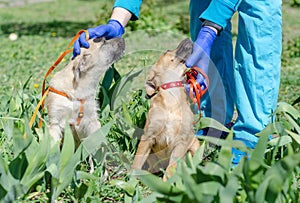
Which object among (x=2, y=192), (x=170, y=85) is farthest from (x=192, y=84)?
(x=2, y=192)

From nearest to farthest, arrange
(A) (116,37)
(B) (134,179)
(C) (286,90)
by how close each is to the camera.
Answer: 1. (B) (134,179)
2. (A) (116,37)
3. (C) (286,90)

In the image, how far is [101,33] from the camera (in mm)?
3631

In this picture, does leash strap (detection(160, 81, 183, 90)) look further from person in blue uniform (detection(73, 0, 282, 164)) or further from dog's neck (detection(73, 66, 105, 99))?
dog's neck (detection(73, 66, 105, 99))

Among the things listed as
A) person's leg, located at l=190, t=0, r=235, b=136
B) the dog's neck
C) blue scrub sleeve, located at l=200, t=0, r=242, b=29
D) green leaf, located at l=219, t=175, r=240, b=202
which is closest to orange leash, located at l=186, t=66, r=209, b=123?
blue scrub sleeve, located at l=200, t=0, r=242, b=29

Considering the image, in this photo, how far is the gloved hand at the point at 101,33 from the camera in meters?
3.52

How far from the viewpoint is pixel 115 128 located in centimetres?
390

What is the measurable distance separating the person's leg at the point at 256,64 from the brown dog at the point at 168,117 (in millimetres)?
554

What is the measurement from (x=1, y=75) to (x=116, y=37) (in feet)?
10.9

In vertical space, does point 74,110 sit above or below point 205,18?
below

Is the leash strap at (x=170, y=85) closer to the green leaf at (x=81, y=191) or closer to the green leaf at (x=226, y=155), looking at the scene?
the green leaf at (x=81, y=191)

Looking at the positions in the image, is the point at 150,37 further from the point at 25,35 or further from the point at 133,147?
the point at 133,147

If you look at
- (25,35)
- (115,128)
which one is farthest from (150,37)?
(115,128)

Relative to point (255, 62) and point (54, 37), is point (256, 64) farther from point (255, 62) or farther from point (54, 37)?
point (54, 37)

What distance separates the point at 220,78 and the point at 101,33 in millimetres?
1079
